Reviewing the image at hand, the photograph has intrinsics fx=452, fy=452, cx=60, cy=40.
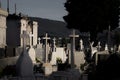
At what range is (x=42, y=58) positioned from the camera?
99.6ft

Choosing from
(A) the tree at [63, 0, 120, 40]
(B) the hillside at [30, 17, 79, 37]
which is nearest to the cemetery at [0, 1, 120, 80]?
(A) the tree at [63, 0, 120, 40]

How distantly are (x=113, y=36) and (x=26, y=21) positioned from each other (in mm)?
12335

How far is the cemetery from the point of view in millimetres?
16984

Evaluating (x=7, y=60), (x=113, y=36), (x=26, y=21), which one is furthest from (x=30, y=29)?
(x=7, y=60)

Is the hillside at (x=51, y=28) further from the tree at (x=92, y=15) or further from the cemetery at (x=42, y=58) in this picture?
the cemetery at (x=42, y=58)

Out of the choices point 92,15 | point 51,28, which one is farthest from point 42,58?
point 51,28

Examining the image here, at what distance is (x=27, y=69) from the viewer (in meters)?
17.0

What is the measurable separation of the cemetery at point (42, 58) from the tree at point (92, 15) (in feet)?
14.0

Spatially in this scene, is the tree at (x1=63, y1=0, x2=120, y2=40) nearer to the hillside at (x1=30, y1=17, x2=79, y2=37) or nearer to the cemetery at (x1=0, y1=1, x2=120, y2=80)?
the cemetery at (x1=0, y1=1, x2=120, y2=80)

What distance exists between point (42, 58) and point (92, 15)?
14.0 metres

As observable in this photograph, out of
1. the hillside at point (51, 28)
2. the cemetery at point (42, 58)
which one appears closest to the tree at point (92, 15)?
the cemetery at point (42, 58)

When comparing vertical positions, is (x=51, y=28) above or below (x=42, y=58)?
above

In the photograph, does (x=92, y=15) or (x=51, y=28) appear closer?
(x=92, y=15)

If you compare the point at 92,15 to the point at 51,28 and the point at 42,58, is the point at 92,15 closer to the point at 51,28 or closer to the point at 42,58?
the point at 42,58
